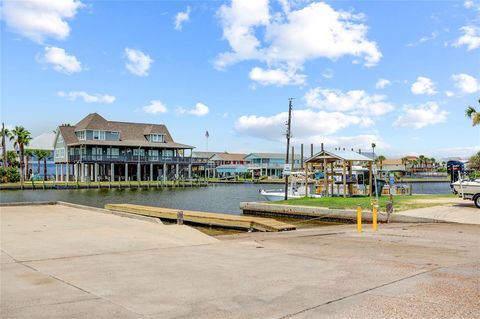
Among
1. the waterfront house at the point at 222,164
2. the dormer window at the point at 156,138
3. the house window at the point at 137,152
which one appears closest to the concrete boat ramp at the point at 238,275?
the house window at the point at 137,152

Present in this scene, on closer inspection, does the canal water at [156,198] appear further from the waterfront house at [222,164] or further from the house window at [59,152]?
the waterfront house at [222,164]

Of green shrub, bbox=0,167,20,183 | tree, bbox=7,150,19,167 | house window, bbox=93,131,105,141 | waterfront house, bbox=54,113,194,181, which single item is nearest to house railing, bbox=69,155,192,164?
waterfront house, bbox=54,113,194,181

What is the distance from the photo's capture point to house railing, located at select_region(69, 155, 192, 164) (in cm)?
8275

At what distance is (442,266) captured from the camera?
10438mm

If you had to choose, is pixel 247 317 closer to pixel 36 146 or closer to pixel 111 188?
pixel 111 188

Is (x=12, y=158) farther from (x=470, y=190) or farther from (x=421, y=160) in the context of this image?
(x=421, y=160)

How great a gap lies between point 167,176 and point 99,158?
17.7 meters

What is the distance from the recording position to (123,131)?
92.4 m

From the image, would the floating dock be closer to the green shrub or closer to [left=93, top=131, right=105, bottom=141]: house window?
[left=93, top=131, right=105, bottom=141]: house window

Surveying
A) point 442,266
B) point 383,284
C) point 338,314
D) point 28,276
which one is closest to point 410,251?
point 442,266

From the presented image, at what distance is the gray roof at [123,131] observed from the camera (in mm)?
87125

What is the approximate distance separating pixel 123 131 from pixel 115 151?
594 centimetres

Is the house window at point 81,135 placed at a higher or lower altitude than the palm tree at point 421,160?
higher

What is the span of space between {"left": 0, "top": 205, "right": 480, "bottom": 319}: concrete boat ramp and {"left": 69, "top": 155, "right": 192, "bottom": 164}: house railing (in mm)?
67758
